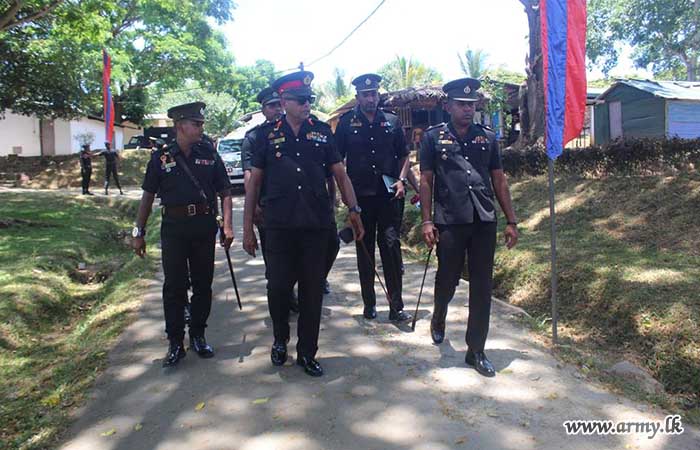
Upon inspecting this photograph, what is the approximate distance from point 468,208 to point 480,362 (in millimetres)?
1094

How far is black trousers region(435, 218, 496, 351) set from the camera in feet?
Answer: 13.6

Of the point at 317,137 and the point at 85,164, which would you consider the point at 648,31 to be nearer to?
the point at 85,164

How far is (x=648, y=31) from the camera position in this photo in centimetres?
3247

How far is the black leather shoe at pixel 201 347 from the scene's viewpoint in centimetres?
453

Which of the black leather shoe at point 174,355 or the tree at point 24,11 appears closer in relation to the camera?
the black leather shoe at point 174,355

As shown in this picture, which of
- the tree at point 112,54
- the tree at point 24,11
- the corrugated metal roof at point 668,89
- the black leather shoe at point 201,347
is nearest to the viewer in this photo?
the black leather shoe at point 201,347

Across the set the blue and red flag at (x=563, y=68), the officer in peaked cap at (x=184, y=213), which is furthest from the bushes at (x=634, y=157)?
the officer in peaked cap at (x=184, y=213)

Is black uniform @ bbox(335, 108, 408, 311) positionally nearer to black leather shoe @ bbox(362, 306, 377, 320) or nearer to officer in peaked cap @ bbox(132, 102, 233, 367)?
black leather shoe @ bbox(362, 306, 377, 320)

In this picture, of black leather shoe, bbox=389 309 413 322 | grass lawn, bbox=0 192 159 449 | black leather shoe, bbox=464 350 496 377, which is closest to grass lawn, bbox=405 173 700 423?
black leather shoe, bbox=464 350 496 377

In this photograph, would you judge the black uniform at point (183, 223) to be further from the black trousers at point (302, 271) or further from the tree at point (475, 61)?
the tree at point (475, 61)

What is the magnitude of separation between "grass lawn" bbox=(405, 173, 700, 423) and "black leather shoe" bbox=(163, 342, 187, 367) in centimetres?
299

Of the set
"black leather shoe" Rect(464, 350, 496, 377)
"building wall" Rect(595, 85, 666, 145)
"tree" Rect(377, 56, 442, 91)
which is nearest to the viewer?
"black leather shoe" Rect(464, 350, 496, 377)

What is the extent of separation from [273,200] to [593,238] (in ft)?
17.2

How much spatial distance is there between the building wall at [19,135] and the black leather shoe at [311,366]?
29686 mm
